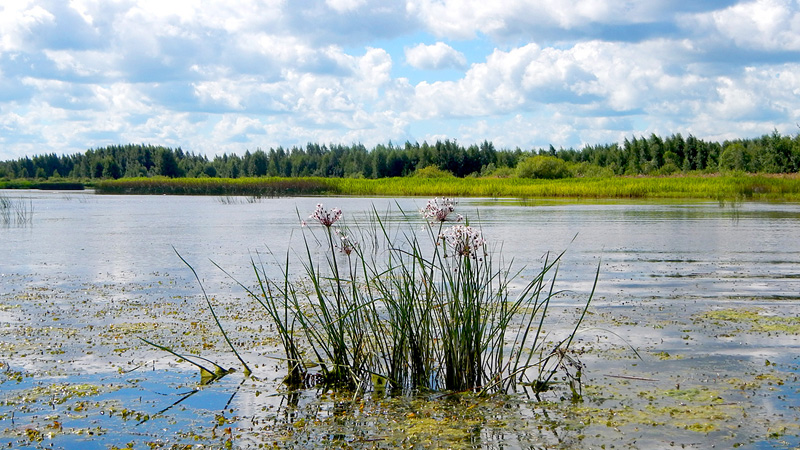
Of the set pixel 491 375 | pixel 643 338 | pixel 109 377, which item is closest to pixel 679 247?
pixel 643 338

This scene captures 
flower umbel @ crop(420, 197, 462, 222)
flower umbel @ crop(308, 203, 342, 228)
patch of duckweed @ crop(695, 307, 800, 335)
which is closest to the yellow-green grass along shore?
patch of duckweed @ crop(695, 307, 800, 335)

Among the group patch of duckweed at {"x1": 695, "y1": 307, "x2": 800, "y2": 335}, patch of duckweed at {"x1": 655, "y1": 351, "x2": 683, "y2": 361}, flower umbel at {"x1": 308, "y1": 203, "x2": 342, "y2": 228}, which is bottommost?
patch of duckweed at {"x1": 655, "y1": 351, "x2": 683, "y2": 361}

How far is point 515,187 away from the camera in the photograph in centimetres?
5066

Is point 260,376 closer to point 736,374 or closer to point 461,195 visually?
point 736,374

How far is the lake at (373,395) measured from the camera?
4832mm

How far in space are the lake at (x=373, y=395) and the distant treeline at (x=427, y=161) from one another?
156 feet

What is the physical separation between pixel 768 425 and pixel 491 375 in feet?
6.08

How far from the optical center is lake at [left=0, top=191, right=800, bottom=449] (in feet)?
15.9

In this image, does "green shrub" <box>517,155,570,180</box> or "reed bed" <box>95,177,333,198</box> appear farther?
"green shrub" <box>517,155,570,180</box>

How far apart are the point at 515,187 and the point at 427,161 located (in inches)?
1524

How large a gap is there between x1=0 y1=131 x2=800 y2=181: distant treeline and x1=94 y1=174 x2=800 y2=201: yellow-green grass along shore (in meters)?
9.47

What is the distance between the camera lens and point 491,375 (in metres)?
5.70

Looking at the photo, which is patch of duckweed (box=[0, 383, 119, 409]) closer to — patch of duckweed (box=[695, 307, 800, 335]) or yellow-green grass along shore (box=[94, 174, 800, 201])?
patch of duckweed (box=[695, 307, 800, 335])

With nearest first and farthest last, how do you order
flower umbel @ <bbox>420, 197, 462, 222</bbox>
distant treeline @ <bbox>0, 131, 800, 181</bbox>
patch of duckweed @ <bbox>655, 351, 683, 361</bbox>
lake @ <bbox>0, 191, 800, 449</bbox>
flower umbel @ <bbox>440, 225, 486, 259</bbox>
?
lake @ <bbox>0, 191, 800, 449</bbox> < flower umbel @ <bbox>440, 225, 486, 259</bbox> < flower umbel @ <bbox>420, 197, 462, 222</bbox> < patch of duckweed @ <bbox>655, 351, 683, 361</bbox> < distant treeline @ <bbox>0, 131, 800, 181</bbox>
